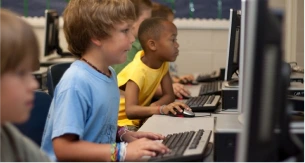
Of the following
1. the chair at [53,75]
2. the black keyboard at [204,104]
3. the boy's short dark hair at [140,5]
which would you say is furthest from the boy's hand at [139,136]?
the boy's short dark hair at [140,5]

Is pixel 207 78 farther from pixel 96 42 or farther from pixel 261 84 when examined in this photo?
pixel 261 84

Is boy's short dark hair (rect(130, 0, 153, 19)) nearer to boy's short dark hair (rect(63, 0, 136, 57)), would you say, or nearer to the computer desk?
the computer desk

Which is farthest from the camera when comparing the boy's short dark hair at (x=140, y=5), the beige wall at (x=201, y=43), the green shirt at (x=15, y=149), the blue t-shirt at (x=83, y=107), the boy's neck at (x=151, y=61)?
the beige wall at (x=201, y=43)

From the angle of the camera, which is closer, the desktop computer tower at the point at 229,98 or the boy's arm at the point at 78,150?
the boy's arm at the point at 78,150

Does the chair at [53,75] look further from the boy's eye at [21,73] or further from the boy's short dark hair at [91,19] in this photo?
the boy's eye at [21,73]

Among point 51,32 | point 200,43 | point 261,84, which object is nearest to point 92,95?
point 261,84

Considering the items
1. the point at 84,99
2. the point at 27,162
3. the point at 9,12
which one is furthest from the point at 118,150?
the point at 9,12

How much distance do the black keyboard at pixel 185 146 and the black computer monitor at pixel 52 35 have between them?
8.91 ft

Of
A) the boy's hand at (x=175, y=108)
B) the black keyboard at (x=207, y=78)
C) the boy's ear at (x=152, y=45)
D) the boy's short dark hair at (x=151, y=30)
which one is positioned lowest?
the black keyboard at (x=207, y=78)

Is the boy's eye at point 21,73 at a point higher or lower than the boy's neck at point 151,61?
higher

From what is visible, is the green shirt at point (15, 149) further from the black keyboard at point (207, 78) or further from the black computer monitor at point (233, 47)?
the black keyboard at point (207, 78)

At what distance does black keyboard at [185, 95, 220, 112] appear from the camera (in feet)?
8.55

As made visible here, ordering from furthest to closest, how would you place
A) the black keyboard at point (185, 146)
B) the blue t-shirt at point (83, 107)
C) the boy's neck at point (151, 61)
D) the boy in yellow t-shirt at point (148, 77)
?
the boy's neck at point (151, 61), the boy in yellow t-shirt at point (148, 77), the blue t-shirt at point (83, 107), the black keyboard at point (185, 146)

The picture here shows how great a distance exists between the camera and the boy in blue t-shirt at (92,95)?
5.51 ft
